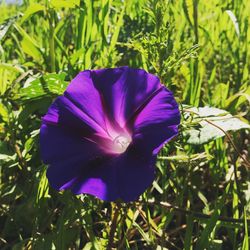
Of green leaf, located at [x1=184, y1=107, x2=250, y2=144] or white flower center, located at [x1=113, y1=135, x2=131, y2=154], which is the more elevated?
white flower center, located at [x1=113, y1=135, x2=131, y2=154]

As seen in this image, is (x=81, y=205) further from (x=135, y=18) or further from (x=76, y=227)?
(x=135, y=18)

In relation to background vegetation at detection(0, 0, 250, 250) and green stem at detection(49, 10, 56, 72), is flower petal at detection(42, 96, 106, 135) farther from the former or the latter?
green stem at detection(49, 10, 56, 72)

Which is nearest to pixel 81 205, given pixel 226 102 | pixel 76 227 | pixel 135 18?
pixel 76 227

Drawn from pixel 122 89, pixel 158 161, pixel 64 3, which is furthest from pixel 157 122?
pixel 64 3

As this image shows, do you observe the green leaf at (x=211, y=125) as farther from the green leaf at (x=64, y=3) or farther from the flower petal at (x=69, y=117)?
the green leaf at (x=64, y=3)

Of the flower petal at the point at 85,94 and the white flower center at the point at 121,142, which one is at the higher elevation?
the flower petal at the point at 85,94

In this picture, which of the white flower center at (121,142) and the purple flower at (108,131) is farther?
the white flower center at (121,142)

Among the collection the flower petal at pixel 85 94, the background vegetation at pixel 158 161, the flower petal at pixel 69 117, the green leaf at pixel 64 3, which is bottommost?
the background vegetation at pixel 158 161

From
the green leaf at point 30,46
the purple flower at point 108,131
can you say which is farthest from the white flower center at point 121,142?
the green leaf at point 30,46

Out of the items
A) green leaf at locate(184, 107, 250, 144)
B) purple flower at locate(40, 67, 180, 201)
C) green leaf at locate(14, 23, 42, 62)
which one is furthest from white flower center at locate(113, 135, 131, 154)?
green leaf at locate(14, 23, 42, 62)
